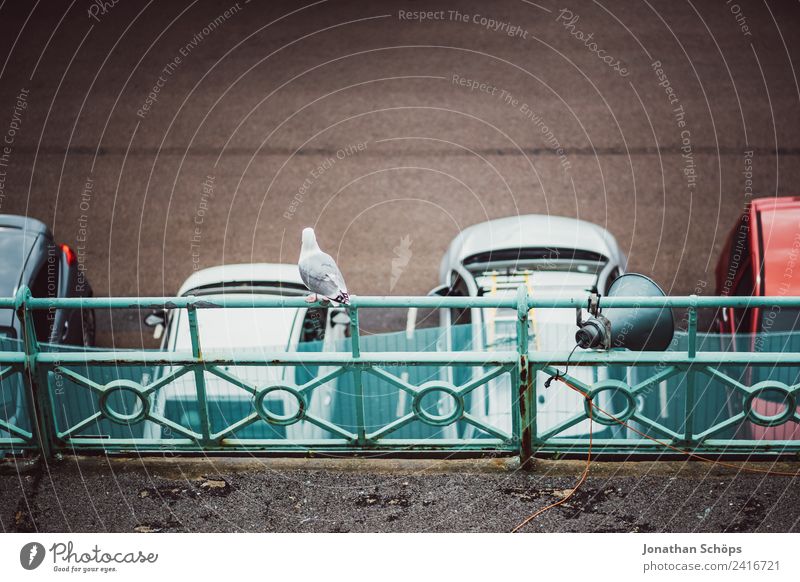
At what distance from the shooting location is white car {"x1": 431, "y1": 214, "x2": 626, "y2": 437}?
22.5 feet

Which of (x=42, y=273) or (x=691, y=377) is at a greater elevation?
(x=42, y=273)

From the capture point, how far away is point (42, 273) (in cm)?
813

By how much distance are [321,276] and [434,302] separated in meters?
0.86

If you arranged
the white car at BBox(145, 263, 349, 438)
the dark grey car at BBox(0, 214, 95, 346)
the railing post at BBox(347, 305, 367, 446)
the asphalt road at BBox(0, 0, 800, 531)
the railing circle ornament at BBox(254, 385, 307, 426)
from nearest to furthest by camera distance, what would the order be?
the railing post at BBox(347, 305, 367, 446) < the railing circle ornament at BBox(254, 385, 307, 426) < the white car at BBox(145, 263, 349, 438) < the dark grey car at BBox(0, 214, 95, 346) < the asphalt road at BBox(0, 0, 800, 531)

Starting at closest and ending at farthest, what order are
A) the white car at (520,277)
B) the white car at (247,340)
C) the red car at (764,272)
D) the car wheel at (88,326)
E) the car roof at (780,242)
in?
the red car at (764,272) → the white car at (247,340) → the white car at (520,277) → the car roof at (780,242) → the car wheel at (88,326)

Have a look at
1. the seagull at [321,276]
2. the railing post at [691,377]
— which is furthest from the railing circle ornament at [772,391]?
the seagull at [321,276]

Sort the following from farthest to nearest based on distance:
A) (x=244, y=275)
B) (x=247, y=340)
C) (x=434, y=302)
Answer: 1. (x=244, y=275)
2. (x=247, y=340)
3. (x=434, y=302)

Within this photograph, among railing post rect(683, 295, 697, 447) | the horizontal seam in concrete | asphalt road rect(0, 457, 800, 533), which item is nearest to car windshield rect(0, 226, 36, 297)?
asphalt road rect(0, 457, 800, 533)

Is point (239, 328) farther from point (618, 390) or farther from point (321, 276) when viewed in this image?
A: point (618, 390)

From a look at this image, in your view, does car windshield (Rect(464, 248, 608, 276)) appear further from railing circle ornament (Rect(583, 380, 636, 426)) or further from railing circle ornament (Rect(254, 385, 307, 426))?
railing circle ornament (Rect(254, 385, 307, 426))

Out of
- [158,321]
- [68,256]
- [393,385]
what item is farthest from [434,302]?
[68,256]

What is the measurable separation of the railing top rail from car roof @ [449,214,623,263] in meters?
2.96

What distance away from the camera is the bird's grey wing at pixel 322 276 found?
581 cm

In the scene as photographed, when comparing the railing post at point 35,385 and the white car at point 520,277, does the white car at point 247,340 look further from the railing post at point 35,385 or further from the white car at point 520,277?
the white car at point 520,277
